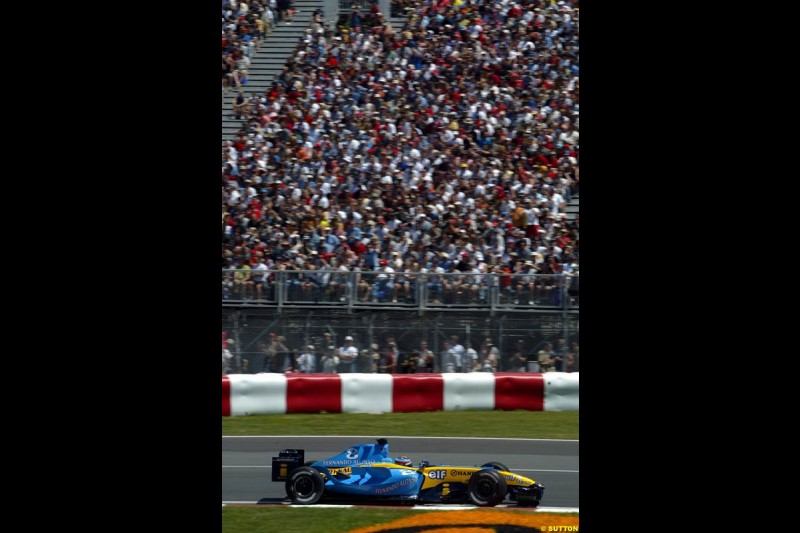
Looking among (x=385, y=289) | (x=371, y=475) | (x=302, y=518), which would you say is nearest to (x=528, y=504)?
(x=371, y=475)

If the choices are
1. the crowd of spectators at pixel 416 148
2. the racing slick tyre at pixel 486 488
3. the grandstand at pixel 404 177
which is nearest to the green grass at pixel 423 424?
the grandstand at pixel 404 177

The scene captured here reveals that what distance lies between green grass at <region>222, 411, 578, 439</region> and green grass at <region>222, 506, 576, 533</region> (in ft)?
11.7

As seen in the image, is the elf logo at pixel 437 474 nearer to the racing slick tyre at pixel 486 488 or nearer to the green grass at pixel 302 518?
the racing slick tyre at pixel 486 488

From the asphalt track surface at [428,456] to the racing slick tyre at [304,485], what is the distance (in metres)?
0.28

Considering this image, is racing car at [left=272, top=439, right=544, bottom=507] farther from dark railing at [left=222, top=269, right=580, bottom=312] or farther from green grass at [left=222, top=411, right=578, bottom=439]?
dark railing at [left=222, top=269, right=580, bottom=312]

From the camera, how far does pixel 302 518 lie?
9.54 m
